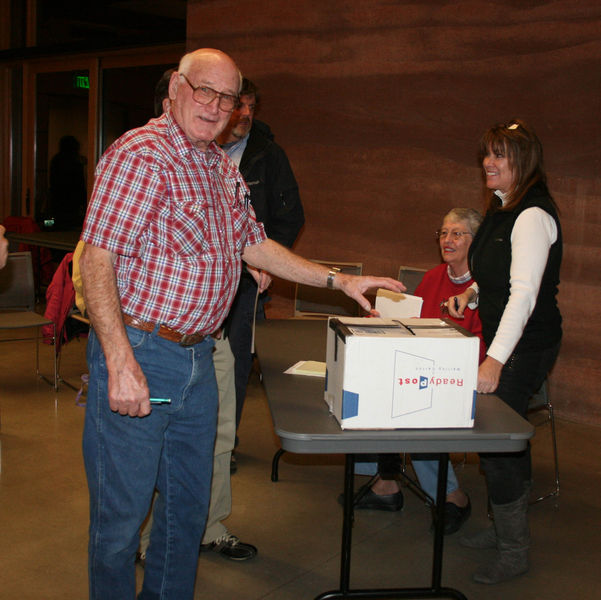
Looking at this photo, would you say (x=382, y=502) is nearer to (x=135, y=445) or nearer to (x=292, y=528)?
(x=292, y=528)

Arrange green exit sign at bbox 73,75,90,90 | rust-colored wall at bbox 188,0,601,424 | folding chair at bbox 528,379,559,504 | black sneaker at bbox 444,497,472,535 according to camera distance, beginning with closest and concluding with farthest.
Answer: black sneaker at bbox 444,497,472,535, folding chair at bbox 528,379,559,504, rust-colored wall at bbox 188,0,601,424, green exit sign at bbox 73,75,90,90

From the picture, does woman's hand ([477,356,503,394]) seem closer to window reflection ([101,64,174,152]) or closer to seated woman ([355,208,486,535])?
seated woman ([355,208,486,535])

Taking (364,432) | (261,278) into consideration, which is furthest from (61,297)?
(364,432)

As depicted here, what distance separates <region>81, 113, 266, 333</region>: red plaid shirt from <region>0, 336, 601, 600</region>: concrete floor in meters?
1.24

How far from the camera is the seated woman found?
3213 millimetres

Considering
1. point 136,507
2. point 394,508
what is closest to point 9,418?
point 394,508

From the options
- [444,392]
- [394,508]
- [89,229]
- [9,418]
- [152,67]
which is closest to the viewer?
[89,229]

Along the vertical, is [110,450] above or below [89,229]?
below

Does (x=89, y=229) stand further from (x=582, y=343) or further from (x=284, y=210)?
(x=582, y=343)

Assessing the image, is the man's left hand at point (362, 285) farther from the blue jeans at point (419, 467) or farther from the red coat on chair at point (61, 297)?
the red coat on chair at point (61, 297)

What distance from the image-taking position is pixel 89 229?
1890 millimetres

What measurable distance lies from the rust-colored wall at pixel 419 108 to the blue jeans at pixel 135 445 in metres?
3.31

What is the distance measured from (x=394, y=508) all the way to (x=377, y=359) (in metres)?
1.69

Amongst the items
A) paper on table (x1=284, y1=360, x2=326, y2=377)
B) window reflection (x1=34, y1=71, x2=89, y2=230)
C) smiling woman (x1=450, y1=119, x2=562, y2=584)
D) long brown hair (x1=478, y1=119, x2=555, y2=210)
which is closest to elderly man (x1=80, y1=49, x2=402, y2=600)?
paper on table (x1=284, y1=360, x2=326, y2=377)
